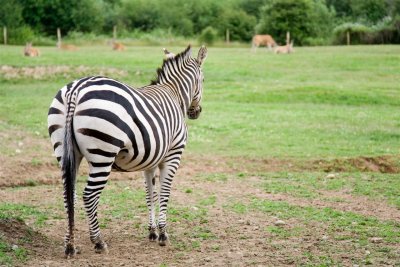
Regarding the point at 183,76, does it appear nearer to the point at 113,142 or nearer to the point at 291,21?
the point at 113,142

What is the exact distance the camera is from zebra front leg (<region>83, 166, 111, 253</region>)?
7.81 m

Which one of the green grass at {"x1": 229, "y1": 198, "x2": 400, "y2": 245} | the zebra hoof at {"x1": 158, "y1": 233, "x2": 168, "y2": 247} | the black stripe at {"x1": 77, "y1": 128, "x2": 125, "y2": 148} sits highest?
the black stripe at {"x1": 77, "y1": 128, "x2": 125, "y2": 148}

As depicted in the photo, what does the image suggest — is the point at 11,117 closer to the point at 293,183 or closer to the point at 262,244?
the point at 293,183

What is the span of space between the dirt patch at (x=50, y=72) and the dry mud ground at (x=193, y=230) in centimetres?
1855

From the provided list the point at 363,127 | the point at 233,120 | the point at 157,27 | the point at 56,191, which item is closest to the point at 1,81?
the point at 233,120

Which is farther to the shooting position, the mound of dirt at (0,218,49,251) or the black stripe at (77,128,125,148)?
the mound of dirt at (0,218,49,251)

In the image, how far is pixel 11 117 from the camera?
831 inches

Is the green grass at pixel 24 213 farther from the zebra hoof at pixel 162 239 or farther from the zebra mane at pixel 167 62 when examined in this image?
the zebra mane at pixel 167 62

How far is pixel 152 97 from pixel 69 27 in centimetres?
7503

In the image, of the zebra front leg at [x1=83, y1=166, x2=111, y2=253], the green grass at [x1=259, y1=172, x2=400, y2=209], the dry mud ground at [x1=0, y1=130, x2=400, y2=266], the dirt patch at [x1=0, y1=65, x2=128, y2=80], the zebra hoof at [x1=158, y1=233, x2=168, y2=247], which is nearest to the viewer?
the zebra front leg at [x1=83, y1=166, x2=111, y2=253]

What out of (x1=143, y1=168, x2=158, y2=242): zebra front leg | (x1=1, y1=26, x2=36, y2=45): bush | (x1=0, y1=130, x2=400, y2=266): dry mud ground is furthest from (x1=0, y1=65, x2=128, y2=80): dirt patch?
(x1=1, y1=26, x2=36, y2=45): bush

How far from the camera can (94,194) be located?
7.91 metres

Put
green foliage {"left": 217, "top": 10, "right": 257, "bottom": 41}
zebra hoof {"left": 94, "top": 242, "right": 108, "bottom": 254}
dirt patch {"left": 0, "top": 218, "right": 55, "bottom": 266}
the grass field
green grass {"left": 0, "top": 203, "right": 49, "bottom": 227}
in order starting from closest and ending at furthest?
dirt patch {"left": 0, "top": 218, "right": 55, "bottom": 266} → zebra hoof {"left": 94, "top": 242, "right": 108, "bottom": 254} → the grass field → green grass {"left": 0, "top": 203, "right": 49, "bottom": 227} → green foliage {"left": 217, "top": 10, "right": 257, "bottom": 41}

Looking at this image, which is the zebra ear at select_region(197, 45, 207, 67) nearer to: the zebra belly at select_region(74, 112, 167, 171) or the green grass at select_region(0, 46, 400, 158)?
the zebra belly at select_region(74, 112, 167, 171)
